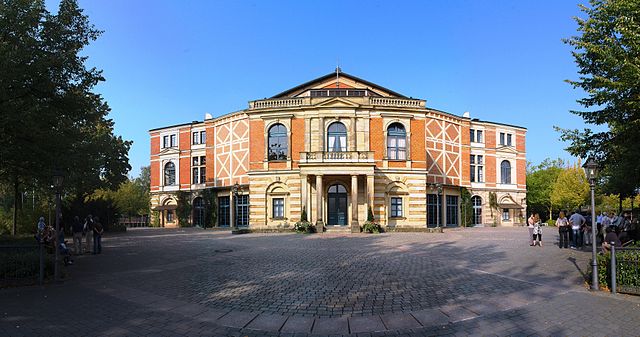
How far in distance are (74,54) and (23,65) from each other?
1.71m

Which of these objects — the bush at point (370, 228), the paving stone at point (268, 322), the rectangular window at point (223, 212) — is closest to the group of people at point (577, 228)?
the bush at point (370, 228)

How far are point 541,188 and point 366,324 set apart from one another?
6912cm

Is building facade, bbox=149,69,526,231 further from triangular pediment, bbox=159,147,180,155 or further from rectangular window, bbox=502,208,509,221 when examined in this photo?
triangular pediment, bbox=159,147,180,155

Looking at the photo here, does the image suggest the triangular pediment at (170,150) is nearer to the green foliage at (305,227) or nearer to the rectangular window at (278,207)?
the rectangular window at (278,207)

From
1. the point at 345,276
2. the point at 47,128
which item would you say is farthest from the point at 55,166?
the point at 345,276

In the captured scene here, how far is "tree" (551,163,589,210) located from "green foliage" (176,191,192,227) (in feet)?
167

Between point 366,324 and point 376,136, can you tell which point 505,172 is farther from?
point 366,324

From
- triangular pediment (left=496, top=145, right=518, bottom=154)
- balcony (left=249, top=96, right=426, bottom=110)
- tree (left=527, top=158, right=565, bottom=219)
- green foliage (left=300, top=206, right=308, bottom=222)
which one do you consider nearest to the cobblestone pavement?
green foliage (left=300, top=206, right=308, bottom=222)

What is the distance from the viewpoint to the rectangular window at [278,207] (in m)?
36.9

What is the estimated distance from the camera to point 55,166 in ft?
40.4

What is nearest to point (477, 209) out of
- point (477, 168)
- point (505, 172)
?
point (477, 168)

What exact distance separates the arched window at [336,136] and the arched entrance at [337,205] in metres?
3.66

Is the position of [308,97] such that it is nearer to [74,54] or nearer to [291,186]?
[291,186]

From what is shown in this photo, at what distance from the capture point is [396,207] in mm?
36469
